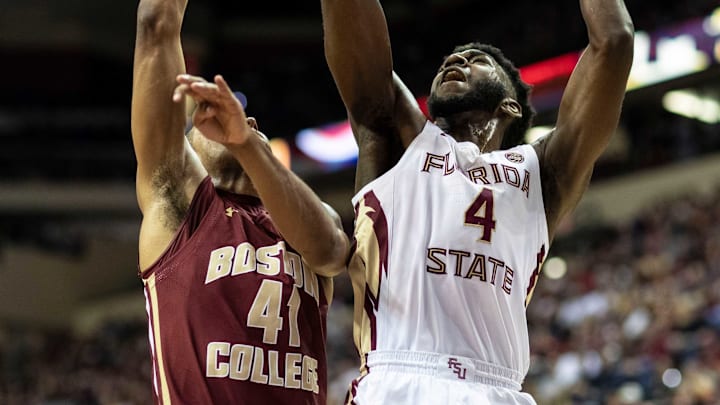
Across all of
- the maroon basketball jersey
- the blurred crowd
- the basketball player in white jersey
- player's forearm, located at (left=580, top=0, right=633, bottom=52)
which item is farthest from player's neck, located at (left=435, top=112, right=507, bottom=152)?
the blurred crowd

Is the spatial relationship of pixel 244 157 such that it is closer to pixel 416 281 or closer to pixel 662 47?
pixel 416 281

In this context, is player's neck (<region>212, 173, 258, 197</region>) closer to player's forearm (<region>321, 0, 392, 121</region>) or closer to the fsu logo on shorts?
player's forearm (<region>321, 0, 392, 121</region>)

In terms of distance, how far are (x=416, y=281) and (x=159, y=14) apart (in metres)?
1.35

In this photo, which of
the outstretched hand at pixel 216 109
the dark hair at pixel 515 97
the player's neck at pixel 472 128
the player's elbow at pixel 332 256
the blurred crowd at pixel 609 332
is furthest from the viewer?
the blurred crowd at pixel 609 332

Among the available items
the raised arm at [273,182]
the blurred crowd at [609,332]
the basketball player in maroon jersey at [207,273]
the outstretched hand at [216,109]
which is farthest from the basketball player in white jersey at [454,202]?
the blurred crowd at [609,332]

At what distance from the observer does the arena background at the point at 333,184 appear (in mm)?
11633

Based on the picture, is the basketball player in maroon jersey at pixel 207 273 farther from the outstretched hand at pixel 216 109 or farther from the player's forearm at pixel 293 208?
the outstretched hand at pixel 216 109

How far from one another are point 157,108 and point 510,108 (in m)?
1.23

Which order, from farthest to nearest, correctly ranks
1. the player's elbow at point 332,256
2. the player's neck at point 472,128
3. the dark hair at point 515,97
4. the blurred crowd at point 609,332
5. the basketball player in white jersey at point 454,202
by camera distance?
the blurred crowd at point 609,332
the dark hair at point 515,97
the player's neck at point 472,128
the player's elbow at point 332,256
the basketball player in white jersey at point 454,202

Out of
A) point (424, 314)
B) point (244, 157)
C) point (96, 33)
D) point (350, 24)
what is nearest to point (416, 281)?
point (424, 314)

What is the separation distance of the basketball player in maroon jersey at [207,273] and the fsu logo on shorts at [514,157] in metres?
0.62

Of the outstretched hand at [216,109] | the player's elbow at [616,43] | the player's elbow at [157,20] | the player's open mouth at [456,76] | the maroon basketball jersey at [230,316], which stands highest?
the player's elbow at [157,20]

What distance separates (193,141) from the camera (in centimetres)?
399

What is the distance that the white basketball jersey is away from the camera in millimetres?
3076
